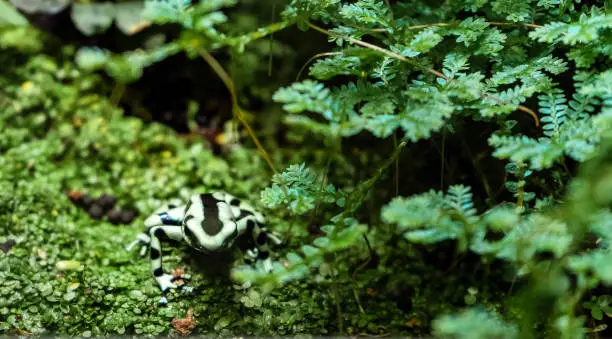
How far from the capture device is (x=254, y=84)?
4.60 meters

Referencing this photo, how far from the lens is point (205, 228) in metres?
3.07

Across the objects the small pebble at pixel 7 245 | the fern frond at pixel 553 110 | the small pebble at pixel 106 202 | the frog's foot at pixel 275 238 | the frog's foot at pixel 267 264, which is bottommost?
the frog's foot at pixel 267 264

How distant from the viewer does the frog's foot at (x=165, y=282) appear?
3.16 metres

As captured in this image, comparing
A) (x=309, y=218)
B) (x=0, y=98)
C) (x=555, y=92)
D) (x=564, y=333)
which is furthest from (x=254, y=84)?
(x=564, y=333)

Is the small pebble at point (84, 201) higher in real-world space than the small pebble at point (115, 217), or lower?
higher

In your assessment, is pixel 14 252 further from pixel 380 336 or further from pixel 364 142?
pixel 364 142

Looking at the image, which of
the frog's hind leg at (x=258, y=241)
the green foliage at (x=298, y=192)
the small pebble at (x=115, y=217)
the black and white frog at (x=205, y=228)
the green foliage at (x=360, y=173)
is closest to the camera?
the green foliage at (x=360, y=173)

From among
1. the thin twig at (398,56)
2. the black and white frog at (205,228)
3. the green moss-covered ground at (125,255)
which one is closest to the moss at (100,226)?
the green moss-covered ground at (125,255)

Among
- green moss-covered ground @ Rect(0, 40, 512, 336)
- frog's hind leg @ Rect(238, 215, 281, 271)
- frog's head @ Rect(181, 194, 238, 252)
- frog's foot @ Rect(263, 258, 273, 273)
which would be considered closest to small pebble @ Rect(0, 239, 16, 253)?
green moss-covered ground @ Rect(0, 40, 512, 336)

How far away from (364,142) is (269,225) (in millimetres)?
933

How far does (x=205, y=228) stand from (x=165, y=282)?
379 mm

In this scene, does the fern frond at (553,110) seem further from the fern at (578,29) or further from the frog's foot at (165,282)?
the frog's foot at (165,282)

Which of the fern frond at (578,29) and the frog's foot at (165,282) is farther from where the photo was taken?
the frog's foot at (165,282)

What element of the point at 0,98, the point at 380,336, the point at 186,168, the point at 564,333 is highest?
the point at 0,98
